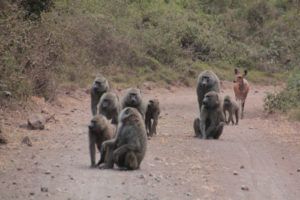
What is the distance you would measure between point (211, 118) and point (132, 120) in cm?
415

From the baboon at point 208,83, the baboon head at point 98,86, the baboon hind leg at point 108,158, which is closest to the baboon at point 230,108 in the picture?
the baboon at point 208,83

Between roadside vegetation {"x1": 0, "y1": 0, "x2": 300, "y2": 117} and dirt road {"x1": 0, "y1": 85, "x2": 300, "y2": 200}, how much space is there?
1.83m

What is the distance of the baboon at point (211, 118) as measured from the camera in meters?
14.6

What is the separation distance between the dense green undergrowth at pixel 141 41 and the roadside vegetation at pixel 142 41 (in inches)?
1.3

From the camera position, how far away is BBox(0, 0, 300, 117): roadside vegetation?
1756 centimetres

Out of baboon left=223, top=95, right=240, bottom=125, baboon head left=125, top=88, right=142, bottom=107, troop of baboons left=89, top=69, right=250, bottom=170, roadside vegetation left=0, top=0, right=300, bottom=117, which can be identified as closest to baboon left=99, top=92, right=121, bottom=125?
troop of baboons left=89, top=69, right=250, bottom=170

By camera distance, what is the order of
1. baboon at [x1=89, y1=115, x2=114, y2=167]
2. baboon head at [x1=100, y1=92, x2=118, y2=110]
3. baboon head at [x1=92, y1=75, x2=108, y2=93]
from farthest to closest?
baboon head at [x1=92, y1=75, x2=108, y2=93]
baboon head at [x1=100, y1=92, x2=118, y2=110]
baboon at [x1=89, y1=115, x2=114, y2=167]

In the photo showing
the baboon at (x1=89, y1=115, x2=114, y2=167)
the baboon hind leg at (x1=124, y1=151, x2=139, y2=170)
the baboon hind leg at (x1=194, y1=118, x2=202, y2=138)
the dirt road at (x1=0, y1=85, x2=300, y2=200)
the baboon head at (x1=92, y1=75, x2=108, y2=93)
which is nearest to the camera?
the dirt road at (x1=0, y1=85, x2=300, y2=200)

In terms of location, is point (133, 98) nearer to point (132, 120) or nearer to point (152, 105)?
point (152, 105)

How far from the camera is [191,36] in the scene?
2992cm

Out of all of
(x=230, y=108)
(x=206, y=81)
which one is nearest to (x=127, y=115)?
(x=206, y=81)

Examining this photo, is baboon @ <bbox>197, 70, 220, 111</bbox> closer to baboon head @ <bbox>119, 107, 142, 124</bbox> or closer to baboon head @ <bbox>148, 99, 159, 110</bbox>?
baboon head @ <bbox>148, 99, 159, 110</bbox>

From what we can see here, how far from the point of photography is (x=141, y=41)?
27.6 meters

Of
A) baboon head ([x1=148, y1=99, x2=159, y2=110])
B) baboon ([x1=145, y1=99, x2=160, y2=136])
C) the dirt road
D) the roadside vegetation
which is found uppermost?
the roadside vegetation
